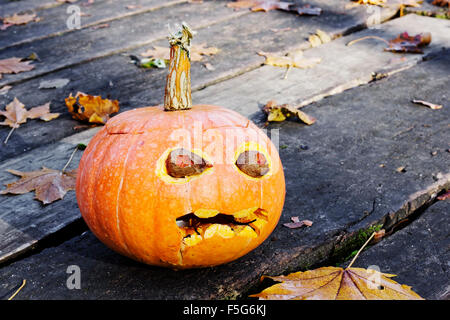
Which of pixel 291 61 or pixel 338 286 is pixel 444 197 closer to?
pixel 338 286

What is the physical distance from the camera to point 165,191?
1.38 m

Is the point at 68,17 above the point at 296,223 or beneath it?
above

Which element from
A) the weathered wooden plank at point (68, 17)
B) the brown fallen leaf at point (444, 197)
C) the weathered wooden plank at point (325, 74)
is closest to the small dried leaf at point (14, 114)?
the weathered wooden plank at point (325, 74)

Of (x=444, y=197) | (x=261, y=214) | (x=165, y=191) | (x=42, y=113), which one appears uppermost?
(x=165, y=191)

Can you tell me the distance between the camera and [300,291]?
1423 mm

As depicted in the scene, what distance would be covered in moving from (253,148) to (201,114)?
0.18 m

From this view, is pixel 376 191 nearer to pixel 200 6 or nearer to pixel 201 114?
pixel 201 114

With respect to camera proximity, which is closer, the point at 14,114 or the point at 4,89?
the point at 14,114

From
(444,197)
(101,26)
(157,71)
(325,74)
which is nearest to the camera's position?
(444,197)

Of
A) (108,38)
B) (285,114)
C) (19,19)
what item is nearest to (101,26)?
(108,38)

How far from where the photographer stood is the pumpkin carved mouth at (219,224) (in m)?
→ 1.41

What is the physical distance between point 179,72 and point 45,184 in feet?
2.53

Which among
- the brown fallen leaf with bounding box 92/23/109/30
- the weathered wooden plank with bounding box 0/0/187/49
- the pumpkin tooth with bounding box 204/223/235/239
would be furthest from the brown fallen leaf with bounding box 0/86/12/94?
the pumpkin tooth with bounding box 204/223/235/239

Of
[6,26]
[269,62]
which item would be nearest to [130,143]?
[269,62]
